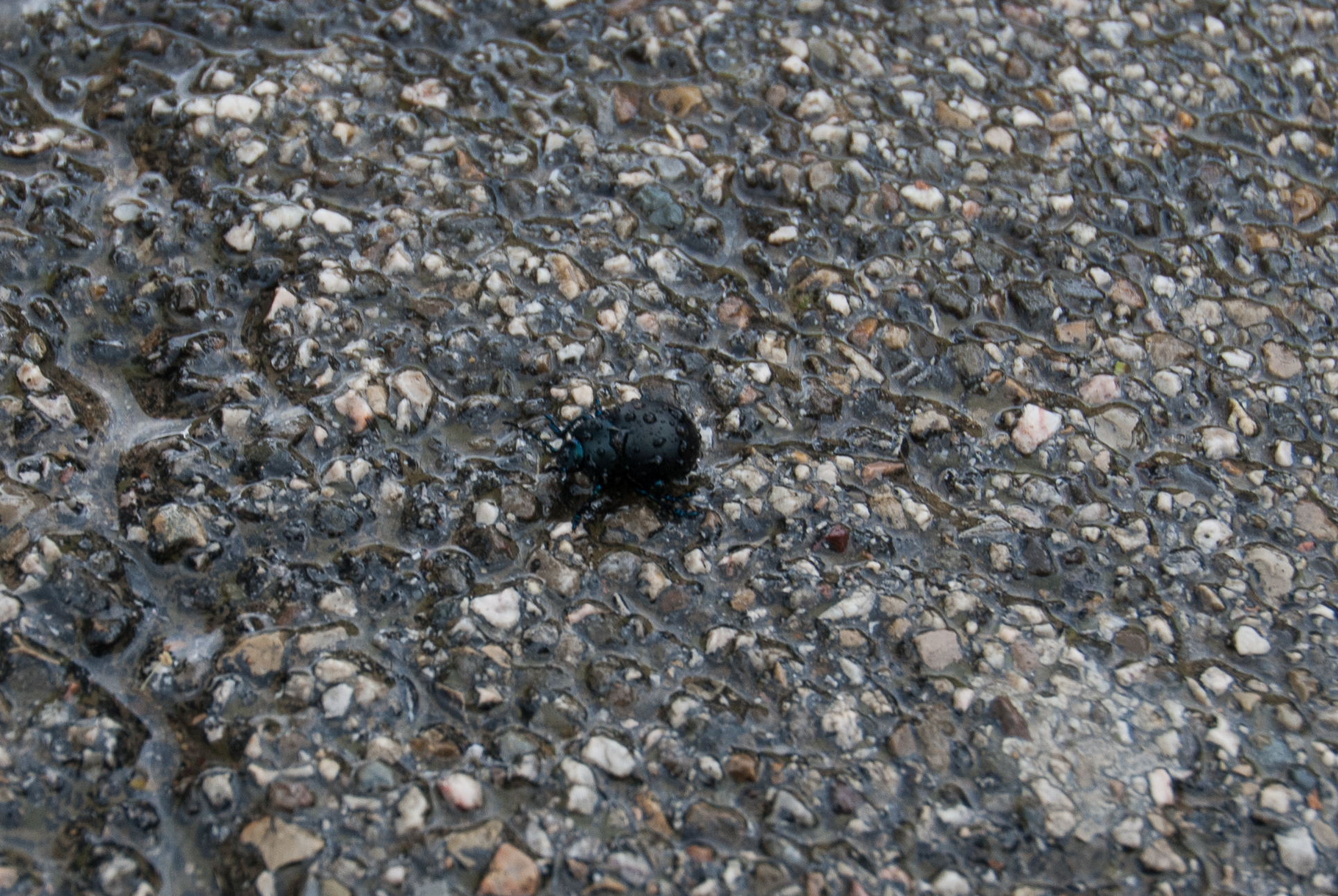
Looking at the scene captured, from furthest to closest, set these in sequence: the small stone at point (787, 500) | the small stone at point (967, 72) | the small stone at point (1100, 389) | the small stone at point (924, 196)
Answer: the small stone at point (967, 72) → the small stone at point (924, 196) → the small stone at point (1100, 389) → the small stone at point (787, 500)

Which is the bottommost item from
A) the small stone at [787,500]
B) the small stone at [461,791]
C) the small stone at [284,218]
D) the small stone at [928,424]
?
the small stone at [461,791]

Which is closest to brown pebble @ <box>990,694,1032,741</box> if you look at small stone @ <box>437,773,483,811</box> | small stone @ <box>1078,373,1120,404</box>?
small stone @ <box>1078,373,1120,404</box>

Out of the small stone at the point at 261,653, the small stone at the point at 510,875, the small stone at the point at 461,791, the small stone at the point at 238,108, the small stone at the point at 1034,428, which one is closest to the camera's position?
the small stone at the point at 510,875

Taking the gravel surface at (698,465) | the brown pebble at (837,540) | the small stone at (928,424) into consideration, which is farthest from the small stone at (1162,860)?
the small stone at (928,424)

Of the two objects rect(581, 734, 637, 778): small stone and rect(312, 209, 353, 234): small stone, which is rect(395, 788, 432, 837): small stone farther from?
rect(312, 209, 353, 234): small stone

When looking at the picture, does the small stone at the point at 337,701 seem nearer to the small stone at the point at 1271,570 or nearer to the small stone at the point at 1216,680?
the small stone at the point at 1216,680

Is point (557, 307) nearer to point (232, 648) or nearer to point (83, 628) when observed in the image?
point (232, 648)

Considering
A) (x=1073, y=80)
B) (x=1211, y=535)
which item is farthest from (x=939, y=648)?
(x=1073, y=80)
